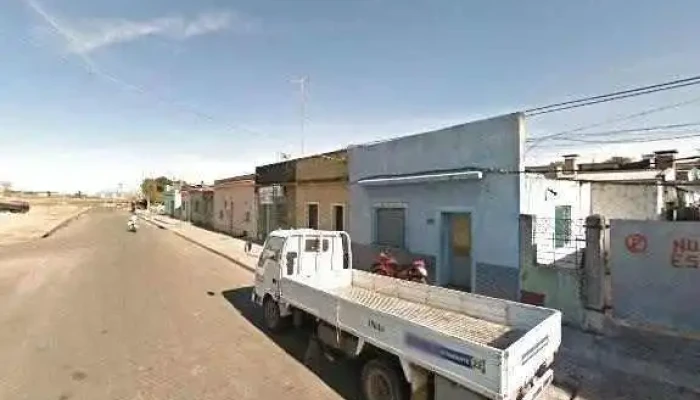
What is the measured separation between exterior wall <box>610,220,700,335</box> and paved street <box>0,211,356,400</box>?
20.7 ft

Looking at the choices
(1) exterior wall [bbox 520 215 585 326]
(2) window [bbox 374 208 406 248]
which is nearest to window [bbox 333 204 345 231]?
(2) window [bbox 374 208 406 248]

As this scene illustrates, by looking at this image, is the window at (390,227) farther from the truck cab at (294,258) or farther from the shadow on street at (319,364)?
the shadow on street at (319,364)

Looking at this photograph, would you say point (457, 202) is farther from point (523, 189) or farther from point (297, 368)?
point (297, 368)

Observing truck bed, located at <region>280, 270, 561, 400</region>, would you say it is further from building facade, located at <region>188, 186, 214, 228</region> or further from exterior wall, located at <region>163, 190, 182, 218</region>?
exterior wall, located at <region>163, 190, 182, 218</region>

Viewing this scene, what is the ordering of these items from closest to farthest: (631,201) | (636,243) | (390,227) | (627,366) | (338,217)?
(627,366) → (636,243) → (390,227) → (631,201) → (338,217)

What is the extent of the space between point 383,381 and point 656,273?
21.4ft

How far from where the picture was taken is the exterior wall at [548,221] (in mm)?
10305

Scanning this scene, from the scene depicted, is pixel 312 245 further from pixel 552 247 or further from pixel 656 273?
pixel 656 273

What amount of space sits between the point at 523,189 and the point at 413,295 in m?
4.24

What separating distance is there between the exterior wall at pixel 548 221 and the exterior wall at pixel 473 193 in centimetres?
45

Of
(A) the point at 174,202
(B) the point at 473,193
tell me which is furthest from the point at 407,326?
(A) the point at 174,202

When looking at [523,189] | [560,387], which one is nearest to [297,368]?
[560,387]

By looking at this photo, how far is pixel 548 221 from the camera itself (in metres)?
10.7

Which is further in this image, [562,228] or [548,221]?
[562,228]
